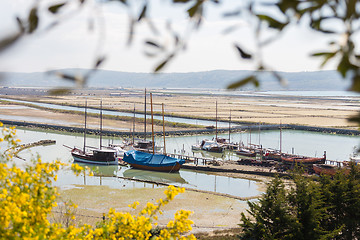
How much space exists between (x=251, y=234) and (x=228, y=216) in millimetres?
8299

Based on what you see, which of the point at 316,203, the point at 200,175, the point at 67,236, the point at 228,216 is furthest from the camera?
the point at 200,175

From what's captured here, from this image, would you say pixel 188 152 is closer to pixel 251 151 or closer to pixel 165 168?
pixel 251 151

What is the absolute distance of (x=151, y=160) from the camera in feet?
97.4

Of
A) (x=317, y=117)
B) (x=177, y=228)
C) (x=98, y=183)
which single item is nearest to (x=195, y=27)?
(x=177, y=228)

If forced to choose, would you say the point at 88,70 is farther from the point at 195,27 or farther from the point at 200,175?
the point at 200,175

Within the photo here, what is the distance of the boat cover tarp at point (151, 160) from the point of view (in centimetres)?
2895

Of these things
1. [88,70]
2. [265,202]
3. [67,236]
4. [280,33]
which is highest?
[280,33]

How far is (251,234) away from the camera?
10.9 meters

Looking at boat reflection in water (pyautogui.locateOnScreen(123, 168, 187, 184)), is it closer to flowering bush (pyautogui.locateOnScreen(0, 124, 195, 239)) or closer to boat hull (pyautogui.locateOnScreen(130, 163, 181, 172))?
boat hull (pyautogui.locateOnScreen(130, 163, 181, 172))

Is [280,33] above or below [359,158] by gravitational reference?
above

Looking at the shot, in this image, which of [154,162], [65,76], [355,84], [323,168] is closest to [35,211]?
[65,76]

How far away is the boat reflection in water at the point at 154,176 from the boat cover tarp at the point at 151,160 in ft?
1.92

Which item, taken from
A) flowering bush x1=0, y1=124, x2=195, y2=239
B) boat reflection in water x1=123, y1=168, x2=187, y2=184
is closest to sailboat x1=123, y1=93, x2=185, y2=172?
boat reflection in water x1=123, y1=168, x2=187, y2=184

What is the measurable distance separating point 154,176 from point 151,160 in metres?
1.64
